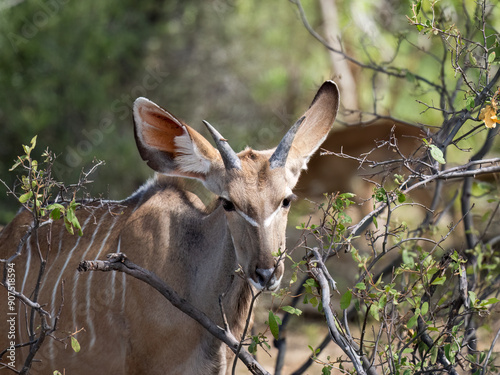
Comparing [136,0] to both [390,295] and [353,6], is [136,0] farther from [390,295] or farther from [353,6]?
[390,295]

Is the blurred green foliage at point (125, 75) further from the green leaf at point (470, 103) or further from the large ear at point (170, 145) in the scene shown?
the green leaf at point (470, 103)

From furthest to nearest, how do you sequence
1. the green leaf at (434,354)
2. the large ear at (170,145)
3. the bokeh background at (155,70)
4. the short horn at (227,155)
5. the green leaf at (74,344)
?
the bokeh background at (155,70)
the large ear at (170,145)
the short horn at (227,155)
the green leaf at (434,354)
the green leaf at (74,344)

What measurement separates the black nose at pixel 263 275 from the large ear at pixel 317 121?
2.72ft

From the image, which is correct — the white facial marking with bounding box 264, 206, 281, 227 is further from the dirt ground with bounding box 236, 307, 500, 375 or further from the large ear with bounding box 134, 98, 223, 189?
the dirt ground with bounding box 236, 307, 500, 375

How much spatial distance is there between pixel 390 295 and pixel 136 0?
8.75 metres

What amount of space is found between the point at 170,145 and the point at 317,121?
830 mm

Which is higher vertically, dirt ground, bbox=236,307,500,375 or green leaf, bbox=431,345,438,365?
dirt ground, bbox=236,307,500,375

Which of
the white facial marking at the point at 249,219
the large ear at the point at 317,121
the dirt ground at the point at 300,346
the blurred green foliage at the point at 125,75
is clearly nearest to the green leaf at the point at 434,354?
the white facial marking at the point at 249,219

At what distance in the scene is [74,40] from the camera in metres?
9.46

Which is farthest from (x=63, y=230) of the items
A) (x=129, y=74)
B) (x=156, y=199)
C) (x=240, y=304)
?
(x=129, y=74)

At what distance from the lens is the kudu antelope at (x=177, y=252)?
3.32m

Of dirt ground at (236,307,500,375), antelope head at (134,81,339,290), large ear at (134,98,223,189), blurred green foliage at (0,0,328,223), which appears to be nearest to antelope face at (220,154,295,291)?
antelope head at (134,81,339,290)

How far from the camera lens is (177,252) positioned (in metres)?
3.69

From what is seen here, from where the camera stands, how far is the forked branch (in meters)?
2.67
